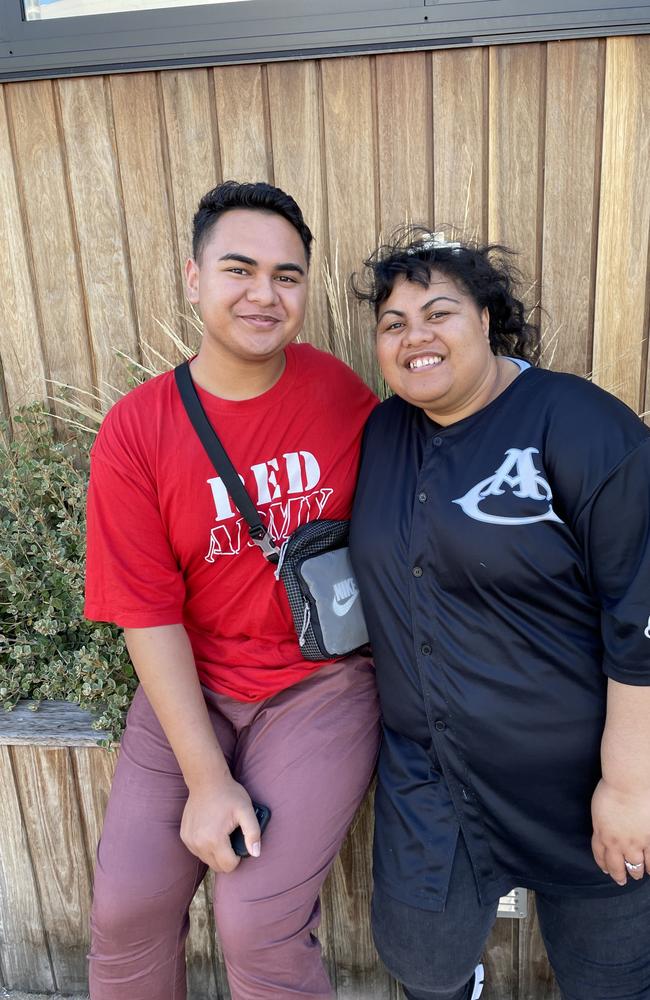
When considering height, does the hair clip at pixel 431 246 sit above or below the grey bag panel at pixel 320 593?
above

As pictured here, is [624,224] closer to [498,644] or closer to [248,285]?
[248,285]

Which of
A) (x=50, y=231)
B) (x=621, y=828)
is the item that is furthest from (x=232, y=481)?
(x=50, y=231)

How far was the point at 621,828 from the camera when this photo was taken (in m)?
1.40

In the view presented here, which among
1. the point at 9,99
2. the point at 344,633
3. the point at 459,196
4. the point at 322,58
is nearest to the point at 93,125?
the point at 9,99

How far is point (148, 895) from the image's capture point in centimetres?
158

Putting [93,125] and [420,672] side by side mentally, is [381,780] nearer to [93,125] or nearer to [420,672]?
[420,672]

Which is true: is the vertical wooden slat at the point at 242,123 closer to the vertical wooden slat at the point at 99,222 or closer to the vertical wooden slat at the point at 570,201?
the vertical wooden slat at the point at 99,222

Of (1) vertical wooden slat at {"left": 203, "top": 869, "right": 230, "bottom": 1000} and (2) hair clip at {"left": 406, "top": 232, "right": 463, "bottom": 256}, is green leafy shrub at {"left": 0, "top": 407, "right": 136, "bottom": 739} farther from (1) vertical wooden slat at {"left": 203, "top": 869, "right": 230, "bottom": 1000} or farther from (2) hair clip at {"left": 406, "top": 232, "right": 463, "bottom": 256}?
(2) hair clip at {"left": 406, "top": 232, "right": 463, "bottom": 256}

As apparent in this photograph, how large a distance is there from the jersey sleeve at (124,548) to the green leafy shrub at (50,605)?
0.46 m

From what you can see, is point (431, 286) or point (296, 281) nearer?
point (431, 286)

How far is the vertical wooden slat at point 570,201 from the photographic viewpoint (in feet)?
7.45

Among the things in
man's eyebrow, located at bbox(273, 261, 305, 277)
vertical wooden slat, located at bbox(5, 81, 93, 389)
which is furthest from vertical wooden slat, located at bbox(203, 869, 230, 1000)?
vertical wooden slat, located at bbox(5, 81, 93, 389)

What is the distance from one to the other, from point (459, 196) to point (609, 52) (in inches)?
22.0

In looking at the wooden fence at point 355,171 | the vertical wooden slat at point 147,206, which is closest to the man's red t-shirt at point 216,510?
the wooden fence at point 355,171
